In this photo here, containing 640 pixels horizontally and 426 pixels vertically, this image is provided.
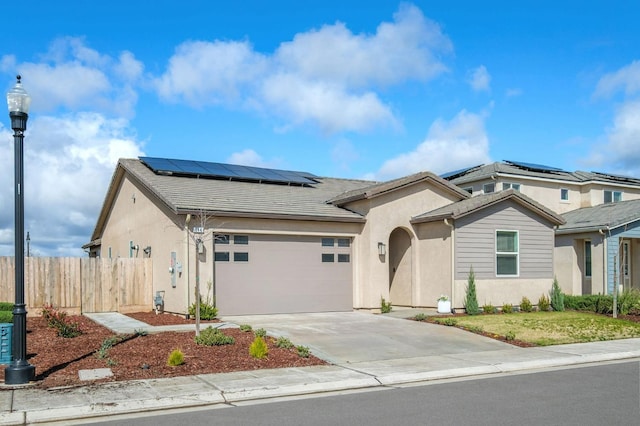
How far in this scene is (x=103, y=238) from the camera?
30.4 metres

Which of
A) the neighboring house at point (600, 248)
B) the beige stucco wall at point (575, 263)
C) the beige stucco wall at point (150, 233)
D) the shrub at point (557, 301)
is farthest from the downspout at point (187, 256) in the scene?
the beige stucco wall at point (575, 263)

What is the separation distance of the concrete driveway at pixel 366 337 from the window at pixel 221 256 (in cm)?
179

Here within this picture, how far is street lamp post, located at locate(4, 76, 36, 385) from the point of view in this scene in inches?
380

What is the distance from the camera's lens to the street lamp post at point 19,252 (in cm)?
966

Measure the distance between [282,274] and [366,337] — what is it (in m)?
5.21

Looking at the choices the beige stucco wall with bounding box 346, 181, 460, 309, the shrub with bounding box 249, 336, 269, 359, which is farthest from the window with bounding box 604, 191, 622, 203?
the shrub with bounding box 249, 336, 269, 359

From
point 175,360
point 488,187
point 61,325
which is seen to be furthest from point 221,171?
point 488,187

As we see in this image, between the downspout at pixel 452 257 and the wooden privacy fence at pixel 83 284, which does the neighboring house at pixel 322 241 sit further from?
the wooden privacy fence at pixel 83 284

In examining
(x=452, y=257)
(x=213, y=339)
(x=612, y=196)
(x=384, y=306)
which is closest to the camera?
(x=213, y=339)

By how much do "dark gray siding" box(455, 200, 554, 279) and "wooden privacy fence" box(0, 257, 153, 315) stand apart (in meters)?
11.0

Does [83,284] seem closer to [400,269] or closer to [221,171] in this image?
[221,171]

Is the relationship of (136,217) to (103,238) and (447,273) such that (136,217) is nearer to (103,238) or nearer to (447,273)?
(103,238)

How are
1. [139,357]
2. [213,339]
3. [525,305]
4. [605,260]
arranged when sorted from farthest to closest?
1. [605,260]
2. [525,305]
3. [213,339]
4. [139,357]

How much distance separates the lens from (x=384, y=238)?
21000 millimetres
